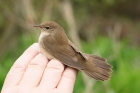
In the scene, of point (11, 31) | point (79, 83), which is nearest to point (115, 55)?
point (79, 83)

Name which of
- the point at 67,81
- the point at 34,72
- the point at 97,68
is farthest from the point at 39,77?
the point at 97,68

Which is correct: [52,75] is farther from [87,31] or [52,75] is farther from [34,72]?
[87,31]

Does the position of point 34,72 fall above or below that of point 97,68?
below

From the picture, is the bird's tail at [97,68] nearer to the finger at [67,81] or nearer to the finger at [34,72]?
the finger at [67,81]

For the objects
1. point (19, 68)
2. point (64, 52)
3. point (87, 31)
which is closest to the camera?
point (19, 68)

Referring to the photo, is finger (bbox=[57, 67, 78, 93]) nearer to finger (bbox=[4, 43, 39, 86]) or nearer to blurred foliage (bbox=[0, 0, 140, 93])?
finger (bbox=[4, 43, 39, 86])

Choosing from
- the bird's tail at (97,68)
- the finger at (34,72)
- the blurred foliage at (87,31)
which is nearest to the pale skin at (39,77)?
the finger at (34,72)
